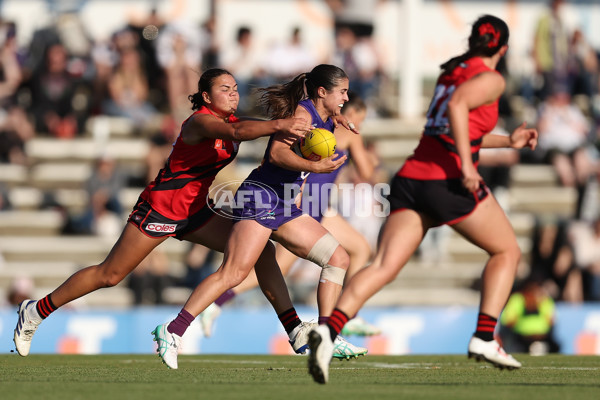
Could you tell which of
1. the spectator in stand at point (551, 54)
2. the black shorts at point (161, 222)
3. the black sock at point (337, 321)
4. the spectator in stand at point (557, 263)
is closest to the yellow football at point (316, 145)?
the black shorts at point (161, 222)

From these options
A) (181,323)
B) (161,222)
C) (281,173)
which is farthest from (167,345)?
(281,173)

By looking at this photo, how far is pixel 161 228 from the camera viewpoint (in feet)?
29.2

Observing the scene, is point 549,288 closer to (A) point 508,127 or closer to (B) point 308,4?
(A) point 508,127

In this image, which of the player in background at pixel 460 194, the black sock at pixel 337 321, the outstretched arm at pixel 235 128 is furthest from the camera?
the outstretched arm at pixel 235 128

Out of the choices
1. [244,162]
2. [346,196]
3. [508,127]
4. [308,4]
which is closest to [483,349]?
[346,196]

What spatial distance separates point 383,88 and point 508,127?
90.4 inches

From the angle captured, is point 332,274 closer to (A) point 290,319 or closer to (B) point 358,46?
(A) point 290,319

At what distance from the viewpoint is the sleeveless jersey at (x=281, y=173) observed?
866 cm

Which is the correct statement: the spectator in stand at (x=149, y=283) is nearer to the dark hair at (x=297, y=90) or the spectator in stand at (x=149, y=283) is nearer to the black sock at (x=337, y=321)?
the dark hair at (x=297, y=90)

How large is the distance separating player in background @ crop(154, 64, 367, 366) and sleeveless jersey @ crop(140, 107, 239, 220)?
0.33 metres

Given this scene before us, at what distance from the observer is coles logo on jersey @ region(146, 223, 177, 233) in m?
8.90

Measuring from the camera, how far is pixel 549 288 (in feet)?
55.0

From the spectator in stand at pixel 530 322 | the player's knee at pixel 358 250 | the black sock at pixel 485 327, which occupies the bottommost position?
the spectator in stand at pixel 530 322

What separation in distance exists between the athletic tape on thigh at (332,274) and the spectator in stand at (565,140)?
416 inches
